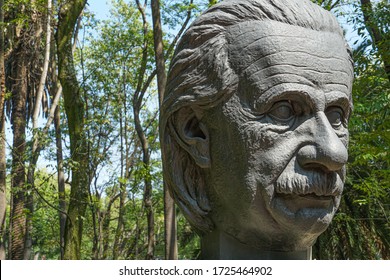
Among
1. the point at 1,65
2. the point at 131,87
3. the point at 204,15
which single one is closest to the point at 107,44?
the point at 131,87

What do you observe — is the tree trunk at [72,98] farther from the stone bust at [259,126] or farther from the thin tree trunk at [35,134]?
the stone bust at [259,126]

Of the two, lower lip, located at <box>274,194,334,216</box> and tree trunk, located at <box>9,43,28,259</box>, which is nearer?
lower lip, located at <box>274,194,334,216</box>

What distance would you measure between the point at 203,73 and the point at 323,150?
0.91 metres

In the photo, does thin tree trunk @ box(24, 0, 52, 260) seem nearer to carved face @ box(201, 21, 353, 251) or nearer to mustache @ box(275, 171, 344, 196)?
carved face @ box(201, 21, 353, 251)

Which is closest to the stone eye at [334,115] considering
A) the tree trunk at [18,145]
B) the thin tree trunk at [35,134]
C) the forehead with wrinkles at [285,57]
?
the forehead with wrinkles at [285,57]

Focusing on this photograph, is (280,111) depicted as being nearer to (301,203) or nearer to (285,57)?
(285,57)

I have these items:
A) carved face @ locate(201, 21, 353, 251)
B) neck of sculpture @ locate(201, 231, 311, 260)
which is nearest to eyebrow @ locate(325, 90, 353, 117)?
carved face @ locate(201, 21, 353, 251)

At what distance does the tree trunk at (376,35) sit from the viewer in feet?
26.6

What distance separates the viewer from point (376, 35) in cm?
884

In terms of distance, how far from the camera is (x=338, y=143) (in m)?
3.59

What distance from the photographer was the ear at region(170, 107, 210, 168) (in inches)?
152

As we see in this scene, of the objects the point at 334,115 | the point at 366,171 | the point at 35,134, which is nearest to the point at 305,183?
the point at 334,115

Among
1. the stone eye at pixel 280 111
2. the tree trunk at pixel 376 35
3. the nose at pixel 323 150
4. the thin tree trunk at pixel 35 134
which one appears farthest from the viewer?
the thin tree trunk at pixel 35 134

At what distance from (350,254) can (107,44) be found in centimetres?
903
